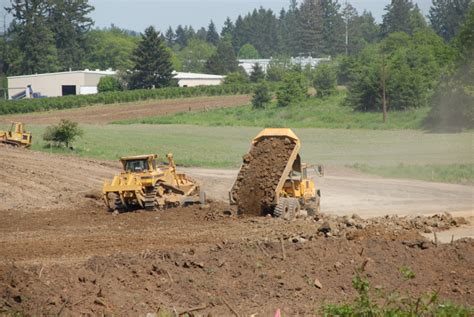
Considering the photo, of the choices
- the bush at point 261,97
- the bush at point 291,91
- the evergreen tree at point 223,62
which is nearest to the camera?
the bush at point 261,97

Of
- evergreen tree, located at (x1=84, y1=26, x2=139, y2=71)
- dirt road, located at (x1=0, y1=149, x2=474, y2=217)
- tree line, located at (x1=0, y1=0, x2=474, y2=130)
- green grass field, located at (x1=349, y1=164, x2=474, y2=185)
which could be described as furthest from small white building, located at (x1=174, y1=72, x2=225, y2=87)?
dirt road, located at (x1=0, y1=149, x2=474, y2=217)

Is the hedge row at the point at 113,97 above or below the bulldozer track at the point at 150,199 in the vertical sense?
above

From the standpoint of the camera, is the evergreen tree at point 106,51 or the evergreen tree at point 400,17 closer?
the evergreen tree at point 106,51

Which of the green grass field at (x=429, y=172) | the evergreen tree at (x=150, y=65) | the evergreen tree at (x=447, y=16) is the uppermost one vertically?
the evergreen tree at (x=447, y=16)

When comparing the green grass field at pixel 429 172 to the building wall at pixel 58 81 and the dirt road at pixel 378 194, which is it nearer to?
the dirt road at pixel 378 194

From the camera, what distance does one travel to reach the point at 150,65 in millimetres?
122312

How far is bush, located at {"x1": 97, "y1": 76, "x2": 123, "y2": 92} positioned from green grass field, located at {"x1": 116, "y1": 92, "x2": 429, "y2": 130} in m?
31.4

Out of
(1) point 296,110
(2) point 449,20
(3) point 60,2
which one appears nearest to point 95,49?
(3) point 60,2

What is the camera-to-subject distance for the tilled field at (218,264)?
631 inches

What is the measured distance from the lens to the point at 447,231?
2695cm

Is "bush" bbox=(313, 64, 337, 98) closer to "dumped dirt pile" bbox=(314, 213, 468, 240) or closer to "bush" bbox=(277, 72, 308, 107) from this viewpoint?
"bush" bbox=(277, 72, 308, 107)

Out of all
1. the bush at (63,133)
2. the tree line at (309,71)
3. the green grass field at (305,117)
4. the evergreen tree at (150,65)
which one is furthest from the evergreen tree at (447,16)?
the bush at (63,133)

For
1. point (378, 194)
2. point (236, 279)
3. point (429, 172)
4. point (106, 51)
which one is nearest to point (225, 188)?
point (378, 194)

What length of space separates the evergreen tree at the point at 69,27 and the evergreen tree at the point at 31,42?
19.3 ft
